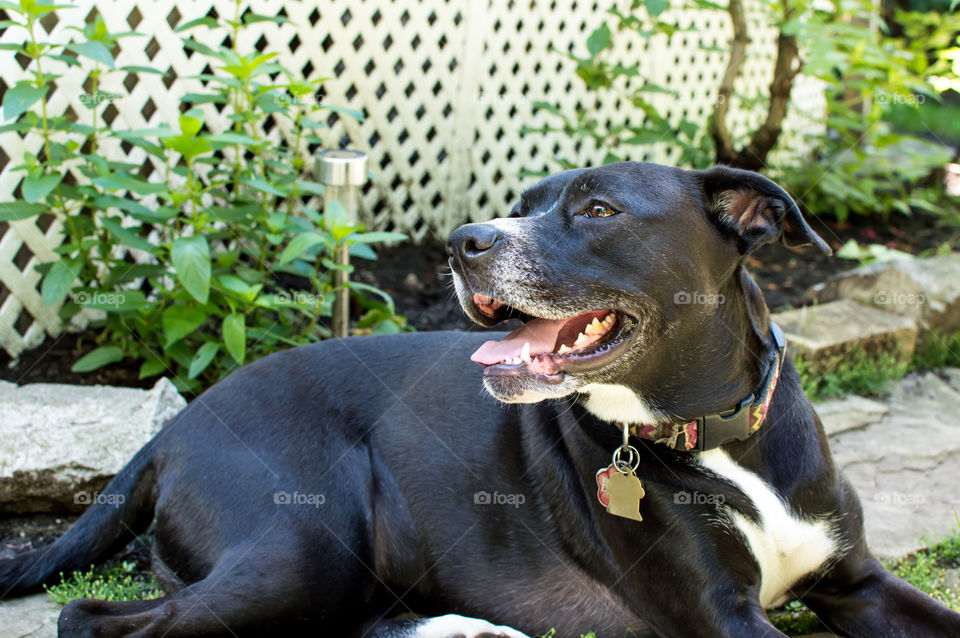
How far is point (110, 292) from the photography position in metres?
3.78

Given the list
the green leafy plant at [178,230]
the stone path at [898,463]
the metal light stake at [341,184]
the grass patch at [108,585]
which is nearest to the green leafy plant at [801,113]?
the stone path at [898,463]

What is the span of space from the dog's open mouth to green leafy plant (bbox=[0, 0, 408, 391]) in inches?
46.9

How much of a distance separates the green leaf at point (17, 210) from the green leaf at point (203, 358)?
812 mm

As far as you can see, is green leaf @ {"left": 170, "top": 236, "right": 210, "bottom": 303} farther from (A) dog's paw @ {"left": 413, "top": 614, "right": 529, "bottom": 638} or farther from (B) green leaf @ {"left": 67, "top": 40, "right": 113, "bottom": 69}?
(A) dog's paw @ {"left": 413, "top": 614, "right": 529, "bottom": 638}

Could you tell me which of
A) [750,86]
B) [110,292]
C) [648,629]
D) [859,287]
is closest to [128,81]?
[110,292]

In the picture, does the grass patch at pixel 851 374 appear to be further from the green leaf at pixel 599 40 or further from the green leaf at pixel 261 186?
the green leaf at pixel 261 186

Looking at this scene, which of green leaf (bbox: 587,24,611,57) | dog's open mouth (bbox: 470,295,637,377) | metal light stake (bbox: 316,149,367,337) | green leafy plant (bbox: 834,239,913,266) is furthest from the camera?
green leafy plant (bbox: 834,239,913,266)

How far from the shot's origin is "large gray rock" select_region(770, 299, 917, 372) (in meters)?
4.38

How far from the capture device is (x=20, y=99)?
3.32m

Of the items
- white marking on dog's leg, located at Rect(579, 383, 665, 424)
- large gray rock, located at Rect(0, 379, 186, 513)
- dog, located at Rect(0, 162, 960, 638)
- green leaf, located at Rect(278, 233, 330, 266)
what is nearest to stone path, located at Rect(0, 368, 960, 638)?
dog, located at Rect(0, 162, 960, 638)

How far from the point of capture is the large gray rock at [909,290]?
16.1ft

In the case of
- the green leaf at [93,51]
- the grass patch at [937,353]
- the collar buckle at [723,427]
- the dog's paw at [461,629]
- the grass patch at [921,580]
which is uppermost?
the green leaf at [93,51]

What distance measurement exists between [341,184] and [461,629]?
2053 millimetres

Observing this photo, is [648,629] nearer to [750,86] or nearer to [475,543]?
[475,543]
